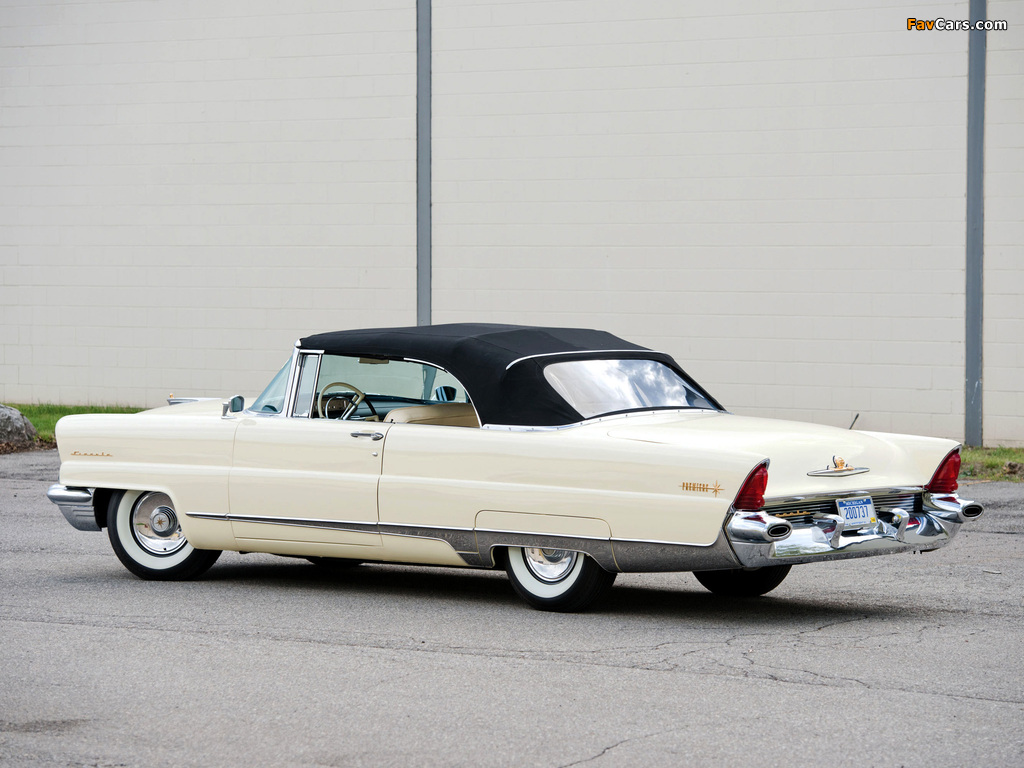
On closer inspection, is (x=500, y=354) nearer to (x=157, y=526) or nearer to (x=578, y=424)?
(x=578, y=424)

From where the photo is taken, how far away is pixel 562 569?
22.7ft

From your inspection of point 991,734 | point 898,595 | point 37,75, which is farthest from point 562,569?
point 37,75

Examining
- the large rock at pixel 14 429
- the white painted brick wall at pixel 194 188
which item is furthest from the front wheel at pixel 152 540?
the white painted brick wall at pixel 194 188

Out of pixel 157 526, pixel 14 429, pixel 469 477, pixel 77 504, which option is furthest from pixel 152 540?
pixel 14 429

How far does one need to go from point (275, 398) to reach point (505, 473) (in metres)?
1.75

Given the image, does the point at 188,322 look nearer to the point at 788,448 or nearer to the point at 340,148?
the point at 340,148

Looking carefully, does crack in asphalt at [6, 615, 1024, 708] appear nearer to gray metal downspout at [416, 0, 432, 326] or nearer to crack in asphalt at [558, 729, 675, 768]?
crack in asphalt at [558, 729, 675, 768]

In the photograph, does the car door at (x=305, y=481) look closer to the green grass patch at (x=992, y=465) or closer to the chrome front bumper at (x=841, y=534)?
the chrome front bumper at (x=841, y=534)

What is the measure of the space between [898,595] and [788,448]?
5.42 feet

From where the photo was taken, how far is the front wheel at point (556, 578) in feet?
22.3

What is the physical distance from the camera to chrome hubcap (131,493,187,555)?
8.16m

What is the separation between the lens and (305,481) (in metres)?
7.50

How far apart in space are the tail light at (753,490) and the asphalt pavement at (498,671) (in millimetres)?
639

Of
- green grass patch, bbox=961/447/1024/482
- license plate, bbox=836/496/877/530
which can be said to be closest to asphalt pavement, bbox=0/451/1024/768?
license plate, bbox=836/496/877/530
